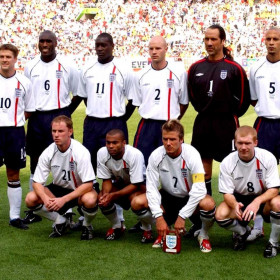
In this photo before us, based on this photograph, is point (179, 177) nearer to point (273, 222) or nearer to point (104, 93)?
point (273, 222)

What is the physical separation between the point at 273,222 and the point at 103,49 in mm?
2534

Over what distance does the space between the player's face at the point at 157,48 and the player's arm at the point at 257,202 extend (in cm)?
184

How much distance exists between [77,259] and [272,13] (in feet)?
103

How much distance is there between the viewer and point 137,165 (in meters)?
5.48

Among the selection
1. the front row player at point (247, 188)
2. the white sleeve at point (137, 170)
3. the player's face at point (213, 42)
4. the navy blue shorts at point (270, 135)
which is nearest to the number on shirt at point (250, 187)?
the front row player at point (247, 188)

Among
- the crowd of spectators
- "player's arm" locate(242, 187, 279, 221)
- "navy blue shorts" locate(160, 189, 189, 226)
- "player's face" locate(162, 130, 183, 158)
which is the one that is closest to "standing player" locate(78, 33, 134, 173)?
"navy blue shorts" locate(160, 189, 189, 226)

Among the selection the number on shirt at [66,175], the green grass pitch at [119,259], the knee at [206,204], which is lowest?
the green grass pitch at [119,259]

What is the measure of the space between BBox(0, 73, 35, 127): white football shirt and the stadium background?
3.68 feet

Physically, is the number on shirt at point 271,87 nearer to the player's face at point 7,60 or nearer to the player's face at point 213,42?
the player's face at point 213,42

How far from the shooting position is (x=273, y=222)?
493 centimetres

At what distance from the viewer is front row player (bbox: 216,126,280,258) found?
4.86m

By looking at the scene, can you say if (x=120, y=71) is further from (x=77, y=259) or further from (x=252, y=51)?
(x=252, y=51)

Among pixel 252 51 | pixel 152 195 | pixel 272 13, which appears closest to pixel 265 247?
pixel 152 195

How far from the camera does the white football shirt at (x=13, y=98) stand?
19.3 ft
